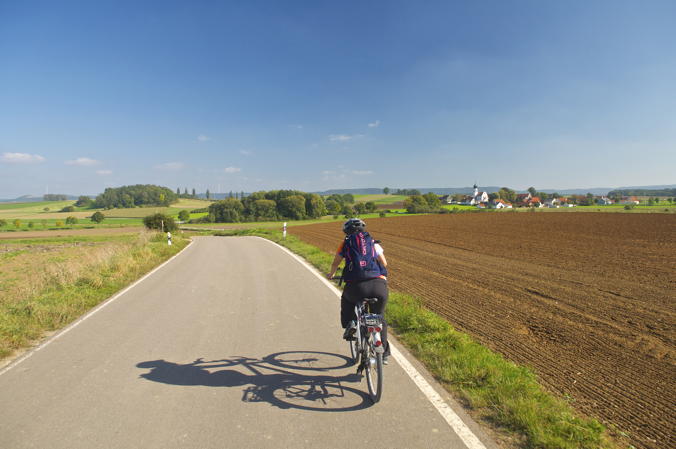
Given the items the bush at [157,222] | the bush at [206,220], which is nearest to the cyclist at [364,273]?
the bush at [157,222]

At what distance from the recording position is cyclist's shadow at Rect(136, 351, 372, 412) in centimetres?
361

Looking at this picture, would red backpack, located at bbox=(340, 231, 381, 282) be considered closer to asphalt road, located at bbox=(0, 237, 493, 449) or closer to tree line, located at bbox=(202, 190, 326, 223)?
asphalt road, located at bbox=(0, 237, 493, 449)

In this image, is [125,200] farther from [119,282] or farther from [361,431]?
[361,431]

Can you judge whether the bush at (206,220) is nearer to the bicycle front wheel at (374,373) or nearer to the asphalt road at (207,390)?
the asphalt road at (207,390)

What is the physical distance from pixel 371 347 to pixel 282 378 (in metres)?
1.16

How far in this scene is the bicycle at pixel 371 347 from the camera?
354cm

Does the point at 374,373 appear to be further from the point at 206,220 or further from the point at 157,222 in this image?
the point at 206,220

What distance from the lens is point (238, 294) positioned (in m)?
8.60

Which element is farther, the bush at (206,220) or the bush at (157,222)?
the bush at (206,220)

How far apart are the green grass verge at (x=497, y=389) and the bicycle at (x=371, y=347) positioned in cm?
87

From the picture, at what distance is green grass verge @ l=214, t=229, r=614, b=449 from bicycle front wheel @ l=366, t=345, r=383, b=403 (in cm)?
82

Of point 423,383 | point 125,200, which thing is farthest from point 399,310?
point 125,200

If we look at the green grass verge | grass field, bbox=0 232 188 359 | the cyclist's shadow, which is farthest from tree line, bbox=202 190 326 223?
the cyclist's shadow

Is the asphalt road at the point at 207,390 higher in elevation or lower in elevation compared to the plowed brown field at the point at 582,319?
higher
